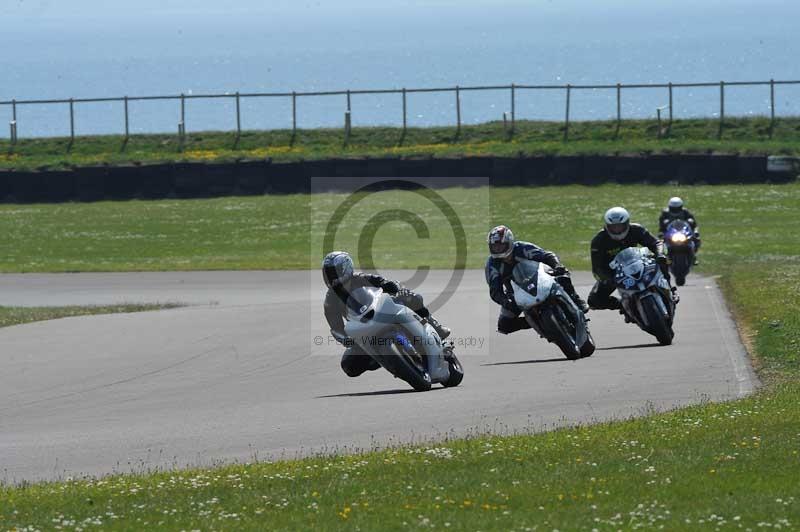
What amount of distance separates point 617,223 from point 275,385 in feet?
14.8

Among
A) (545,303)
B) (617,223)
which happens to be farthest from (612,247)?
(545,303)

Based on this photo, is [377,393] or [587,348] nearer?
[377,393]

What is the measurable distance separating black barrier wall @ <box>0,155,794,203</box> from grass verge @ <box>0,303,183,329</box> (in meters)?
17.3

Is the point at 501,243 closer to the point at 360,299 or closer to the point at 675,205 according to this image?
the point at 360,299

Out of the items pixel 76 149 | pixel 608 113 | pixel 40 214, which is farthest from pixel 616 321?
pixel 608 113

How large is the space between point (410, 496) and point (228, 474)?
1.53 meters

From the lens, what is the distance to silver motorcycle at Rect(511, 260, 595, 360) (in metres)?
16.8

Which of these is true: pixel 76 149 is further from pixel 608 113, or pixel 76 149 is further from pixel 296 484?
pixel 608 113

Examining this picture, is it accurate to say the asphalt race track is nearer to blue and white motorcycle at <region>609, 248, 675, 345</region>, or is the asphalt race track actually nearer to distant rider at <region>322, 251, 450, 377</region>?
blue and white motorcycle at <region>609, 248, 675, 345</region>

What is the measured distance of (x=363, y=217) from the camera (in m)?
43.3

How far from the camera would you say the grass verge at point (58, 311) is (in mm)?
24031

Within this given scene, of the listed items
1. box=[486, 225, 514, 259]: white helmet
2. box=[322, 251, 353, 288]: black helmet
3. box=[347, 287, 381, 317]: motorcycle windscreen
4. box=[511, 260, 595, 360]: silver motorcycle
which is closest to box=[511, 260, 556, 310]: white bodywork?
box=[511, 260, 595, 360]: silver motorcycle

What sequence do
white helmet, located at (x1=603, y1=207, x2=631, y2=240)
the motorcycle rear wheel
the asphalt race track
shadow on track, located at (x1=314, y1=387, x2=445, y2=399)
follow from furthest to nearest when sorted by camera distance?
white helmet, located at (x1=603, y1=207, x2=631, y2=240) → the motorcycle rear wheel → shadow on track, located at (x1=314, y1=387, x2=445, y2=399) → the asphalt race track

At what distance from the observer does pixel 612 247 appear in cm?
1867
